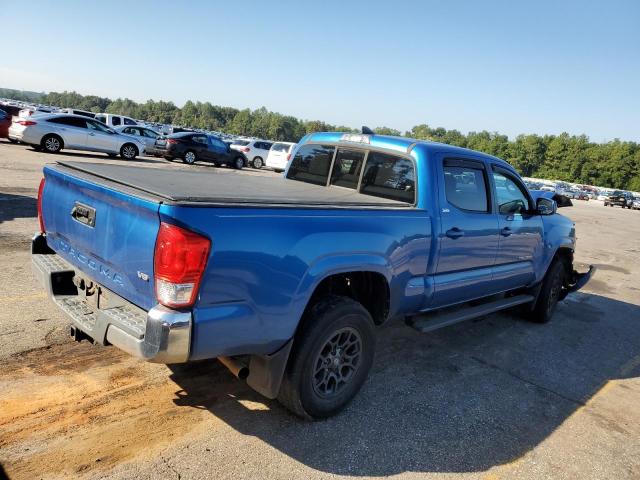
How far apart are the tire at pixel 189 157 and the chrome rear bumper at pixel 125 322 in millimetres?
20442

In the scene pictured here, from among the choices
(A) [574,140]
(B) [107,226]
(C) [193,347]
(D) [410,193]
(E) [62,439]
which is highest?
(A) [574,140]

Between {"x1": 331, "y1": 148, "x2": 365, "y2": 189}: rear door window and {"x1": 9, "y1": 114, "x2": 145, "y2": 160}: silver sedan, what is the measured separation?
15.6 meters

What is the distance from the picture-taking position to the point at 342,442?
123 inches

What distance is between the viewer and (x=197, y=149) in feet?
76.6

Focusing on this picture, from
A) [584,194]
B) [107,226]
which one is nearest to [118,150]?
[107,226]

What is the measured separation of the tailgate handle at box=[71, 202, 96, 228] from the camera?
9.65 feet

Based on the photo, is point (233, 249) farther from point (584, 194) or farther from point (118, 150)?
point (584, 194)

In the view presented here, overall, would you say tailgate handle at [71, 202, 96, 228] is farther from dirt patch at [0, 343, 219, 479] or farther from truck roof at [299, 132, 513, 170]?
truck roof at [299, 132, 513, 170]

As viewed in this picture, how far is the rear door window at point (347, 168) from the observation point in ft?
15.1

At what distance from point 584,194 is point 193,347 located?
61.8 metres

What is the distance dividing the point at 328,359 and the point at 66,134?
57.2 ft

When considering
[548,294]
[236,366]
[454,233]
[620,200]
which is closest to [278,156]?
[548,294]

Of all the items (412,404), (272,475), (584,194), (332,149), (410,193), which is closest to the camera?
(272,475)

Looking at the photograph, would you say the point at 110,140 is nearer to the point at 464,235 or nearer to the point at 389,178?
the point at 389,178
